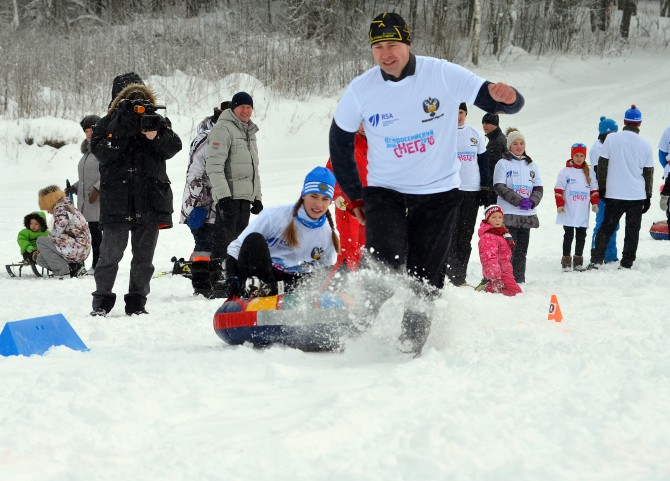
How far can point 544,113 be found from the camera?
A: 21.9m

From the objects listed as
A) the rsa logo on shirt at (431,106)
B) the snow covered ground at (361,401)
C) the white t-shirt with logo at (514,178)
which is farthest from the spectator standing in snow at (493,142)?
the rsa logo on shirt at (431,106)

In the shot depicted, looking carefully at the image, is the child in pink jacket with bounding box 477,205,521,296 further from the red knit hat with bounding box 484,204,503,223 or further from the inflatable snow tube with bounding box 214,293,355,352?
the inflatable snow tube with bounding box 214,293,355,352

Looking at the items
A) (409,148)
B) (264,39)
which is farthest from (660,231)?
(264,39)

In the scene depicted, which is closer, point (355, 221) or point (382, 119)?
point (382, 119)

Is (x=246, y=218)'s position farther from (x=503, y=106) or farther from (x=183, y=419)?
(x=183, y=419)

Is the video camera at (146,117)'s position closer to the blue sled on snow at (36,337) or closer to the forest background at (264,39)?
the blue sled on snow at (36,337)

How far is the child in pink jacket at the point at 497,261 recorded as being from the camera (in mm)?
7598

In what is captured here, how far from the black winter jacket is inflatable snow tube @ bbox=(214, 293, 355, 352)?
73.0 inches

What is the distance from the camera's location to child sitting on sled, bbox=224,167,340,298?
5254mm

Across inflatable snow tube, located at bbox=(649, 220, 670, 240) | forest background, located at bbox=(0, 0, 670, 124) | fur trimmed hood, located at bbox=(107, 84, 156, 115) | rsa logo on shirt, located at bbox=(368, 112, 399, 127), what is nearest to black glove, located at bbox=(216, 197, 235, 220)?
fur trimmed hood, located at bbox=(107, 84, 156, 115)

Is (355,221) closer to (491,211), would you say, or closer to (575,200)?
(491,211)

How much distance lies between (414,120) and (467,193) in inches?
161

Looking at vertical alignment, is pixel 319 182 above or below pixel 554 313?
above

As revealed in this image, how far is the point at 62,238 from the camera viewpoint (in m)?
9.48
